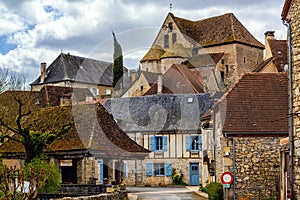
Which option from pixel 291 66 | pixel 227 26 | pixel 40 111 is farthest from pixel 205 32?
pixel 291 66

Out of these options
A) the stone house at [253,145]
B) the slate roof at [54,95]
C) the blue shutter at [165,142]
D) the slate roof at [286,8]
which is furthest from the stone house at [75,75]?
the slate roof at [286,8]

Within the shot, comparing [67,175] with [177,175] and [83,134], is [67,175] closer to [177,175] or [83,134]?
[83,134]

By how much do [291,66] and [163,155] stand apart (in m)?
23.9

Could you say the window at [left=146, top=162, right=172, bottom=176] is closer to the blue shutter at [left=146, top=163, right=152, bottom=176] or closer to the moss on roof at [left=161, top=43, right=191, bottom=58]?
the blue shutter at [left=146, top=163, right=152, bottom=176]

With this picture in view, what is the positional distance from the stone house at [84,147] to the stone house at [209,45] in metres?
30.0

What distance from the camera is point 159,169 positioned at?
35.9 meters

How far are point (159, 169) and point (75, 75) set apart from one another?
3495 cm

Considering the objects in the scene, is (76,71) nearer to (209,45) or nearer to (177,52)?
(177,52)

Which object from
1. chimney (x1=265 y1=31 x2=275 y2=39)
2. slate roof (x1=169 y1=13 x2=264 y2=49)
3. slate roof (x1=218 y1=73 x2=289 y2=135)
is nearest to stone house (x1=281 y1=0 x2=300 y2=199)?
slate roof (x1=218 y1=73 x2=289 y2=135)

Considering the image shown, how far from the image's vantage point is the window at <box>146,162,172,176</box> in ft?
117

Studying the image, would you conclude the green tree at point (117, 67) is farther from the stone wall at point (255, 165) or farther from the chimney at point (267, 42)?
the stone wall at point (255, 165)

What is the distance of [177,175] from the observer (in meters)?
35.4

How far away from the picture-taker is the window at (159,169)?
3575 centimetres

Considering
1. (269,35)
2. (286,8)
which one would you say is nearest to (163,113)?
(269,35)
